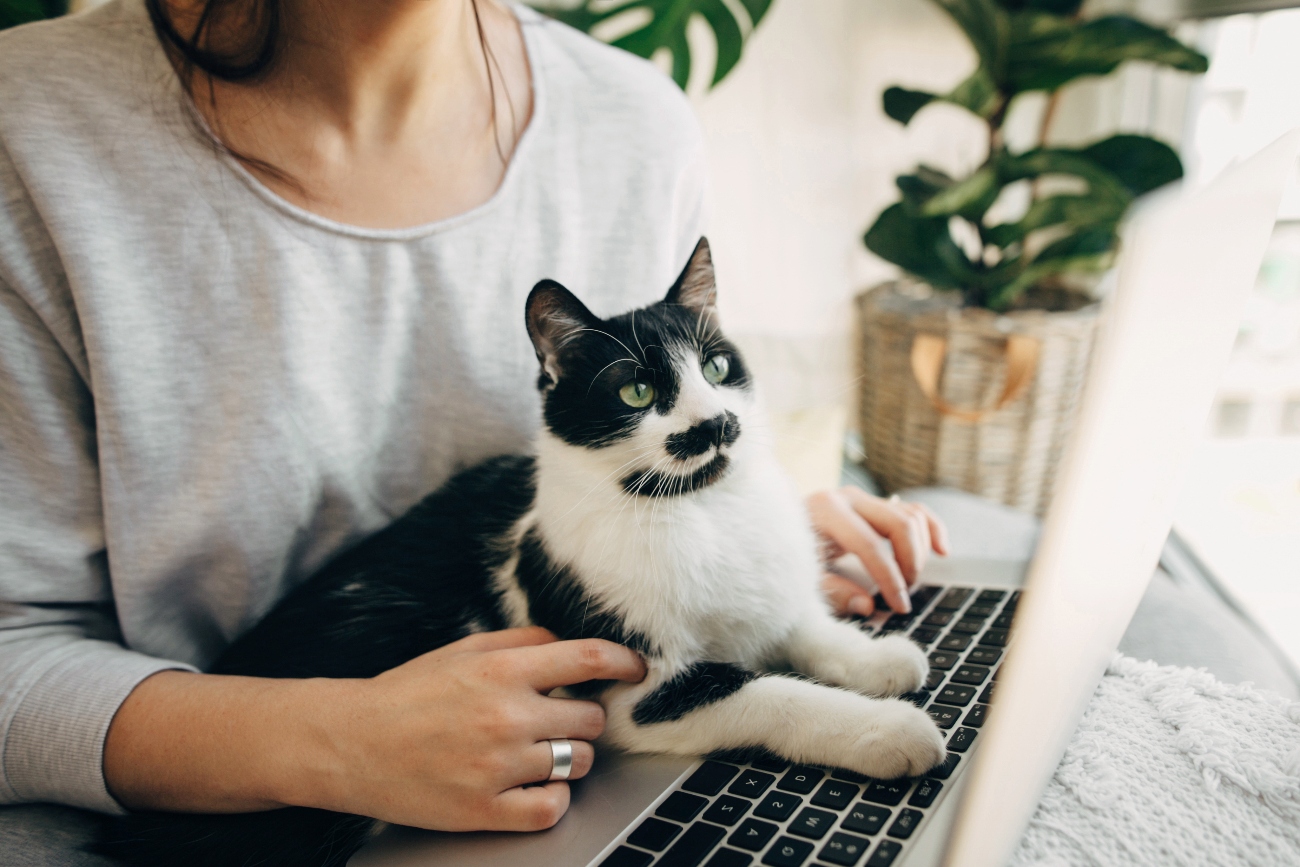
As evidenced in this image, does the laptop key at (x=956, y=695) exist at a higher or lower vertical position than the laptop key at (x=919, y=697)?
higher

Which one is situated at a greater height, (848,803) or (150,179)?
(150,179)

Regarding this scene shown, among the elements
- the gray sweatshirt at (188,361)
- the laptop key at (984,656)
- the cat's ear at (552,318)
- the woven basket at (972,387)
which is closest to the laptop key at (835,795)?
the laptop key at (984,656)

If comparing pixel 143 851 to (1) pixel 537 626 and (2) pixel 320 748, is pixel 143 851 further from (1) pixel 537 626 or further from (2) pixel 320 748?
(1) pixel 537 626

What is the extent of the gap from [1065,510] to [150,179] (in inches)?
34.5

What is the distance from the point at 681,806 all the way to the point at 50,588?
0.66m

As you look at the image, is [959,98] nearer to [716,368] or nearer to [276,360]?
[716,368]

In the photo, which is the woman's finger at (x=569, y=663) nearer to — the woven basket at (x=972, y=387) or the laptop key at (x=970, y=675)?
the laptop key at (x=970, y=675)

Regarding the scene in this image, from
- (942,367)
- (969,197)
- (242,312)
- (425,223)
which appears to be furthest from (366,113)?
(942,367)

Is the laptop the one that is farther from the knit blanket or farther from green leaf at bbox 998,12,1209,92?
green leaf at bbox 998,12,1209,92

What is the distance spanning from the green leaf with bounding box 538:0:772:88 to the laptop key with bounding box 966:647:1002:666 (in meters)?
1.12

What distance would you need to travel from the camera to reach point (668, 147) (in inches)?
39.8

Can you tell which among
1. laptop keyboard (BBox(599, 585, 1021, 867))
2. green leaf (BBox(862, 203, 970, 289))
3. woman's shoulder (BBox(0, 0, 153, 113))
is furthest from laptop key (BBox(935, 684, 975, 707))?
green leaf (BBox(862, 203, 970, 289))

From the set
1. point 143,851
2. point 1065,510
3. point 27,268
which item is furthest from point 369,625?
point 1065,510

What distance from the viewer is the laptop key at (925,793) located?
1.81ft
